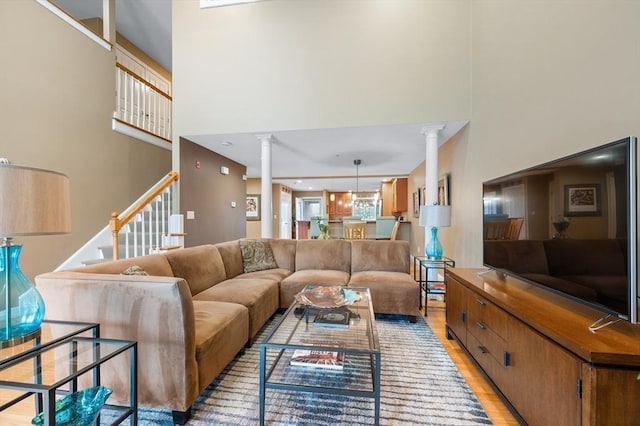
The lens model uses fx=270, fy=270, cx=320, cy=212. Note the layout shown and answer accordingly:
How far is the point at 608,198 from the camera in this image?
1124 mm

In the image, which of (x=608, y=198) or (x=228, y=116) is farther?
(x=228, y=116)

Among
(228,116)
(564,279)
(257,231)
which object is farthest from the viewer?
(257,231)

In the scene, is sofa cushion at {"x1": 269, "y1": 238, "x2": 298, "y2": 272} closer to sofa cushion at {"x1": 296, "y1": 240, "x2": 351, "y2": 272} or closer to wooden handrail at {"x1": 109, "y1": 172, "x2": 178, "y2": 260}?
sofa cushion at {"x1": 296, "y1": 240, "x2": 351, "y2": 272}

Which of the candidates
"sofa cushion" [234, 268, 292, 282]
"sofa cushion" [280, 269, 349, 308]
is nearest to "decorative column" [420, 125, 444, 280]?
"sofa cushion" [280, 269, 349, 308]

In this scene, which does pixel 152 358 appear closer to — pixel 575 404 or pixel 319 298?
pixel 319 298

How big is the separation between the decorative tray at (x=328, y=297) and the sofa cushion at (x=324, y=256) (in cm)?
108

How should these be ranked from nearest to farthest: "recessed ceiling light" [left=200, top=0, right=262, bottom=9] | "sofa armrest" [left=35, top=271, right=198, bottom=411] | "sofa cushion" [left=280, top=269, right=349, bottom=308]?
"sofa armrest" [left=35, top=271, right=198, bottom=411]
"sofa cushion" [left=280, top=269, right=349, bottom=308]
"recessed ceiling light" [left=200, top=0, right=262, bottom=9]

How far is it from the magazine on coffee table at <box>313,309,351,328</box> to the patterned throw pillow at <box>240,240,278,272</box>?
5.04 feet

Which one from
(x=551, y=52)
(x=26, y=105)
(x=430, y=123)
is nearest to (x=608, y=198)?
(x=551, y=52)

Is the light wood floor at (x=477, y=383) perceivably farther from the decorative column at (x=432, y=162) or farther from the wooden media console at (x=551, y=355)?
the decorative column at (x=432, y=162)

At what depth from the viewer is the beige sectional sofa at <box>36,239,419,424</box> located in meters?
1.40

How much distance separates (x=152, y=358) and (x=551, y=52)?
3195 mm

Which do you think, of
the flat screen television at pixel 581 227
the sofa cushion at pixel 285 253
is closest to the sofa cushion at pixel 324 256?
the sofa cushion at pixel 285 253

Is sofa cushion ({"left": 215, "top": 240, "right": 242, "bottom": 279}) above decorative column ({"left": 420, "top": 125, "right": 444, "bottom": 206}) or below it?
below
